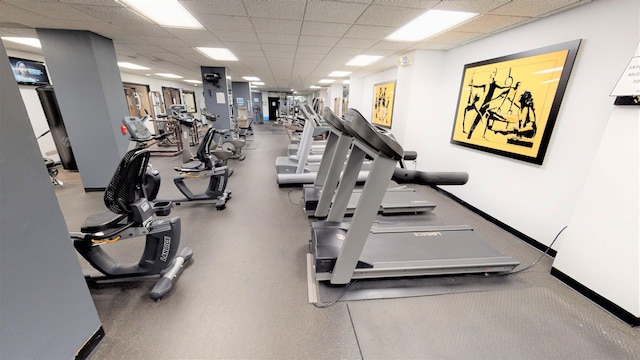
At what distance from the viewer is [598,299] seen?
190cm

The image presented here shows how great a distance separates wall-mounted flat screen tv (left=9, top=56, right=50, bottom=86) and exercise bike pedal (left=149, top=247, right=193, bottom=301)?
6312 millimetres

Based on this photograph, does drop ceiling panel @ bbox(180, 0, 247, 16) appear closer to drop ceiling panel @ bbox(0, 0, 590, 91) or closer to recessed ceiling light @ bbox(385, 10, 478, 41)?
drop ceiling panel @ bbox(0, 0, 590, 91)

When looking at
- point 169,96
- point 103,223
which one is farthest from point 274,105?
point 103,223

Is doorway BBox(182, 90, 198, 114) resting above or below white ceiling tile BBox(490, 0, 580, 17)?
below

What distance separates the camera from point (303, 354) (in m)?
1.46

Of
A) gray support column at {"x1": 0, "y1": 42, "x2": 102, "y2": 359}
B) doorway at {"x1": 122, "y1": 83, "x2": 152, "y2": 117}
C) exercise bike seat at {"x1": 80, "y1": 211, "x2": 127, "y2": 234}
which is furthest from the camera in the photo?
doorway at {"x1": 122, "y1": 83, "x2": 152, "y2": 117}

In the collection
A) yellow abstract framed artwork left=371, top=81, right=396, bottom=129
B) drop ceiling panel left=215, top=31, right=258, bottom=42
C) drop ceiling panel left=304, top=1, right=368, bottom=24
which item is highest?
drop ceiling panel left=215, top=31, right=258, bottom=42

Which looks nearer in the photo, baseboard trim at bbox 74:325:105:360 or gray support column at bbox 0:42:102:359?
gray support column at bbox 0:42:102:359

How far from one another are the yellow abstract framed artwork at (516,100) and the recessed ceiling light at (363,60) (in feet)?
6.26

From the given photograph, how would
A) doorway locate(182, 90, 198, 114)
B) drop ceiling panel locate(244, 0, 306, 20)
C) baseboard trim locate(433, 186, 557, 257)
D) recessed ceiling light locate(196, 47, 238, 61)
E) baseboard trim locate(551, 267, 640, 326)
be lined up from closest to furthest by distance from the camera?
1. baseboard trim locate(551, 267, 640, 326)
2. drop ceiling panel locate(244, 0, 306, 20)
3. baseboard trim locate(433, 186, 557, 257)
4. recessed ceiling light locate(196, 47, 238, 61)
5. doorway locate(182, 90, 198, 114)

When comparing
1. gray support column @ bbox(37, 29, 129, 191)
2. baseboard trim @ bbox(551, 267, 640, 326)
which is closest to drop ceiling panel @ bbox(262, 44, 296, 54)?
gray support column @ bbox(37, 29, 129, 191)

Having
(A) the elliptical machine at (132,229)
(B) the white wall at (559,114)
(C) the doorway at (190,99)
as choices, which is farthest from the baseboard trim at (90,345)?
(C) the doorway at (190,99)

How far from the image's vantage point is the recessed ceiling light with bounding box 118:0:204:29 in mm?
2473

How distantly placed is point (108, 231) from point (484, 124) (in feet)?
14.2
